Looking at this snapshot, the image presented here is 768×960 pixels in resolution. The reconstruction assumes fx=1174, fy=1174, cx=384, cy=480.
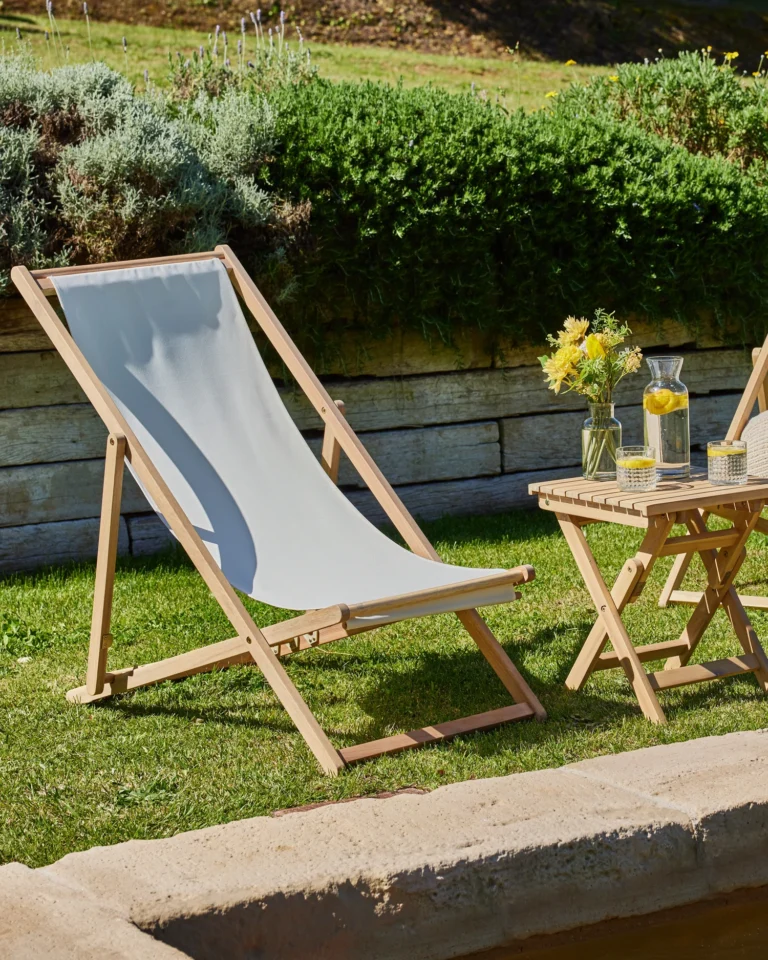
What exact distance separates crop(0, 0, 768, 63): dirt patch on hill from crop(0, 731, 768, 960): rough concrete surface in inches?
478

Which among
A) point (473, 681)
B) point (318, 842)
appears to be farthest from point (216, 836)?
point (473, 681)

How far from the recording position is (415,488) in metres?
5.84

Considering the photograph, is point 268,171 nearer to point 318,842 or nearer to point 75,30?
point 318,842

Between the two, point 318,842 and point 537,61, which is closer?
point 318,842

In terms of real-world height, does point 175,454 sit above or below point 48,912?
above

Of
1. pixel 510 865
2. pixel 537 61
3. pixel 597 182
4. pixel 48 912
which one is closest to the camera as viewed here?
pixel 48 912

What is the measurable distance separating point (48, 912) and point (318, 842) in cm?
56

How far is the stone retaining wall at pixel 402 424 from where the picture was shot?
512 cm

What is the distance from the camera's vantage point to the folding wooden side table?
3.29 metres

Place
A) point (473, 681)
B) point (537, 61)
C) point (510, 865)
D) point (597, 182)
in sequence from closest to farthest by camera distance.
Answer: point (510, 865), point (473, 681), point (597, 182), point (537, 61)

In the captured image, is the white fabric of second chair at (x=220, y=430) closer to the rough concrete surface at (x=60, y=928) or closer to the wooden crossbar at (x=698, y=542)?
the wooden crossbar at (x=698, y=542)

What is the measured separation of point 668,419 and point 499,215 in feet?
7.55

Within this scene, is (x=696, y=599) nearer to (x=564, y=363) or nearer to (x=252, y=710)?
(x=564, y=363)

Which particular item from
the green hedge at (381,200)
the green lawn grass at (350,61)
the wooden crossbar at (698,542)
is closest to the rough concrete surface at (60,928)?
the wooden crossbar at (698,542)
